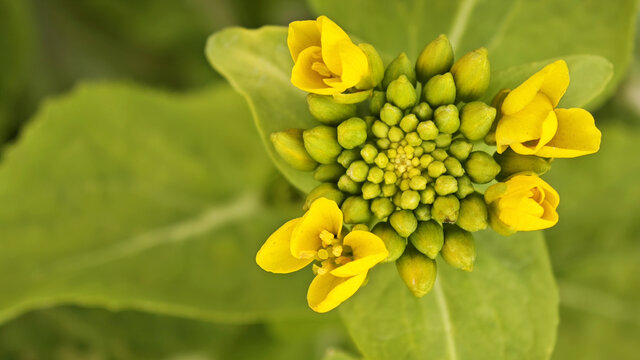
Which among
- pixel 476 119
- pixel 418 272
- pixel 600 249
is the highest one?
pixel 476 119

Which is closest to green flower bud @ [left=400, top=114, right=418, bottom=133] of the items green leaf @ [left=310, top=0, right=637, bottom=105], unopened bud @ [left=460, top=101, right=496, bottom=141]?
unopened bud @ [left=460, top=101, right=496, bottom=141]

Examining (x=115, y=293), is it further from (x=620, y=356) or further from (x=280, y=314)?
(x=620, y=356)

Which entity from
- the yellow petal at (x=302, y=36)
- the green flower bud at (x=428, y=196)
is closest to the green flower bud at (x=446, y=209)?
the green flower bud at (x=428, y=196)

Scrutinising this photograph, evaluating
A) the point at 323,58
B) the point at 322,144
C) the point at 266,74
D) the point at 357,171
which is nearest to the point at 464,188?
the point at 357,171

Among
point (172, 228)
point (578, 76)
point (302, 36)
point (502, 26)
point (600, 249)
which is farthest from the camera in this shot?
point (600, 249)

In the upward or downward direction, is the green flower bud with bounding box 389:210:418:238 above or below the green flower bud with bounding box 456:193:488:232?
below

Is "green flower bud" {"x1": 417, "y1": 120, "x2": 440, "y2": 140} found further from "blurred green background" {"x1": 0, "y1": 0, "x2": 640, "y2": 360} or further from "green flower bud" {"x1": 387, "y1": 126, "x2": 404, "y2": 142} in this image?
"blurred green background" {"x1": 0, "y1": 0, "x2": 640, "y2": 360}

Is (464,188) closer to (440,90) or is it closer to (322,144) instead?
(440,90)
